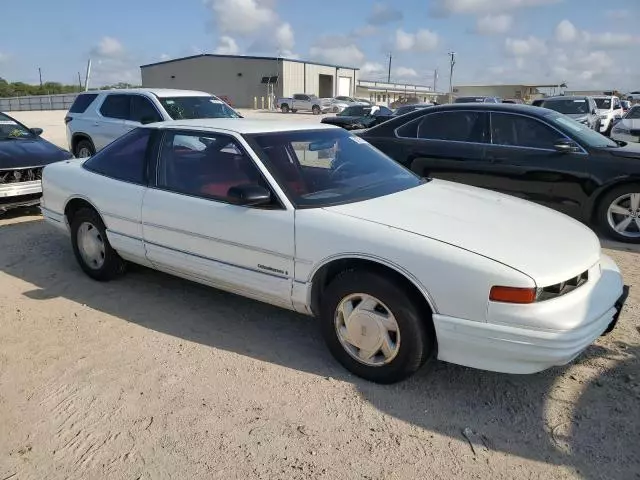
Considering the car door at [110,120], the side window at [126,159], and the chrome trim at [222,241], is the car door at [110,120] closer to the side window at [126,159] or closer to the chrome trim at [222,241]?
the side window at [126,159]

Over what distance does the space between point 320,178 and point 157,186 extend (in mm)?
1342

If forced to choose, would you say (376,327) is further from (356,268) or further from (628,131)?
(628,131)

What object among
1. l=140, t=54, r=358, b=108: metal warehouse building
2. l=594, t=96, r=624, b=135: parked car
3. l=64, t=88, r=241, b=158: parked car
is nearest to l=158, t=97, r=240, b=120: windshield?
l=64, t=88, r=241, b=158: parked car

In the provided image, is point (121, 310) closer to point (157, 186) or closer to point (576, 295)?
point (157, 186)

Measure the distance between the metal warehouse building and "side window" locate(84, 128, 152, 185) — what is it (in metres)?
54.2

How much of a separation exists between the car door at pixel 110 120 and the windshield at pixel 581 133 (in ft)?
23.3

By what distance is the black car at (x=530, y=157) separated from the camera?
609 centimetres

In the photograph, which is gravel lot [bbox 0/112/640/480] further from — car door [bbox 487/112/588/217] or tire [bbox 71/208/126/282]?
car door [bbox 487/112/588/217]

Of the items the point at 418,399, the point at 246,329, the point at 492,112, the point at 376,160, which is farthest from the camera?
the point at 492,112

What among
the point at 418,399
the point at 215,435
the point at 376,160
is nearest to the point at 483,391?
the point at 418,399

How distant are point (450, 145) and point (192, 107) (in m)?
4.95

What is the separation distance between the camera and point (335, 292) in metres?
3.19

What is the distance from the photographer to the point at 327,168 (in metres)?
3.96

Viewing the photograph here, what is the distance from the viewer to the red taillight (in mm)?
2668
